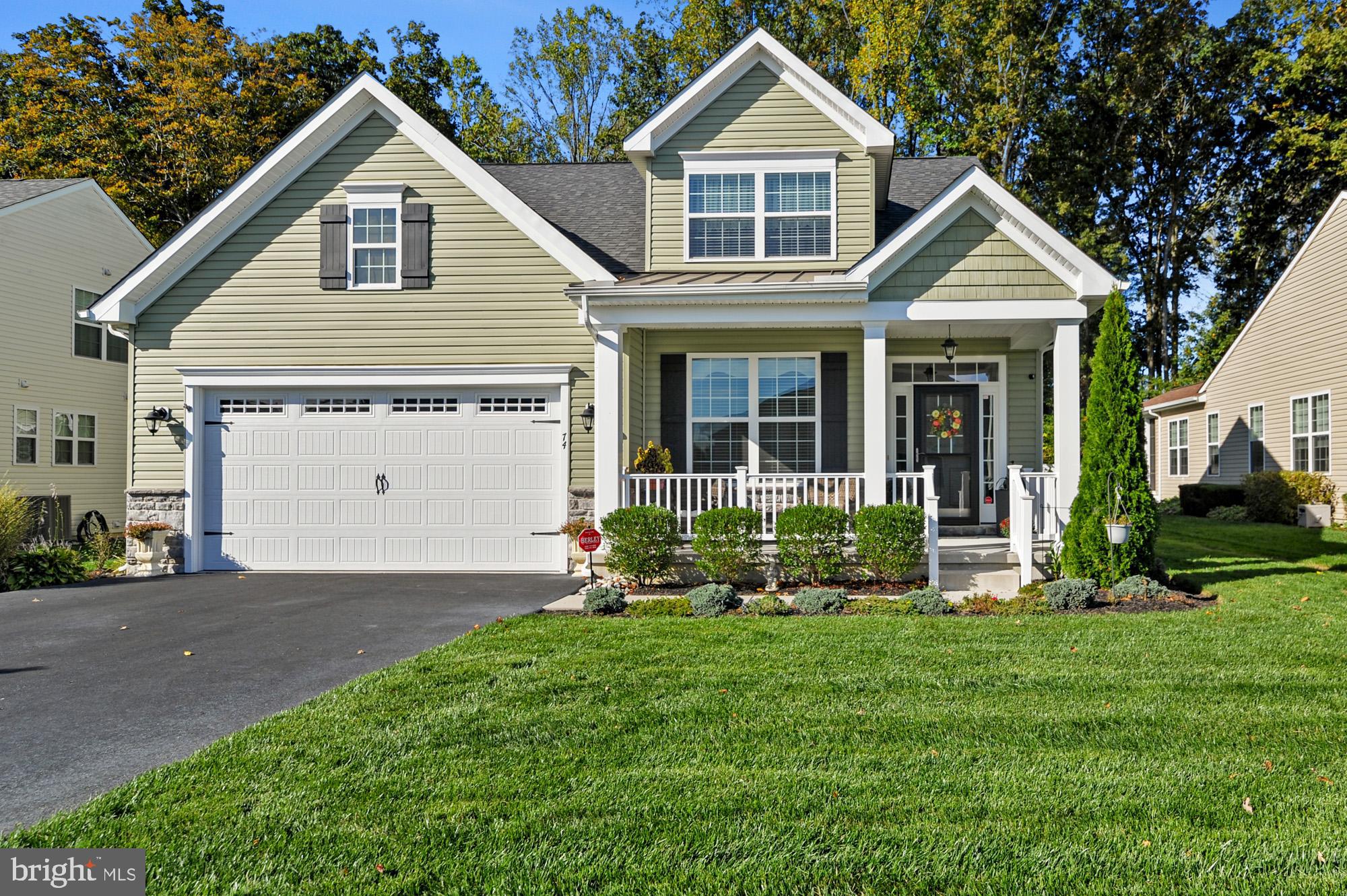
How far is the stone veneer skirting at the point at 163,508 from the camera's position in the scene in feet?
37.6

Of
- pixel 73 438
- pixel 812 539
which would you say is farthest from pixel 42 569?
pixel 812 539

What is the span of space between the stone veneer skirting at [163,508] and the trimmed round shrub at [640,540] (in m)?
6.14

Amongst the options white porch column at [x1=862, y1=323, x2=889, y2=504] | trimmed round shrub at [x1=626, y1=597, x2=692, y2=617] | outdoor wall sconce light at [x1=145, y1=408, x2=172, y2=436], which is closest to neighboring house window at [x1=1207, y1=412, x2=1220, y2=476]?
white porch column at [x1=862, y1=323, x2=889, y2=504]

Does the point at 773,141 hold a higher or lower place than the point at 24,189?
lower

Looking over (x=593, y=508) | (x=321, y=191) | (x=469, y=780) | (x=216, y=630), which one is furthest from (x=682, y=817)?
(x=321, y=191)

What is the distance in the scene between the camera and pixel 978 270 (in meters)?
9.90

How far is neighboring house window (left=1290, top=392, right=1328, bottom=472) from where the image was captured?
17.2 m

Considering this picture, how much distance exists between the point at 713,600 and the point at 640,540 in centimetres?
161

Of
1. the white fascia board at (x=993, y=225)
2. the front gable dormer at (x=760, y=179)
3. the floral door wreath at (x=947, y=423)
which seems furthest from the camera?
the floral door wreath at (x=947, y=423)

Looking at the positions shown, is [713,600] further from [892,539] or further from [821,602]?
[892,539]

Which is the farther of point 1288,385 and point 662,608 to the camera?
point 1288,385

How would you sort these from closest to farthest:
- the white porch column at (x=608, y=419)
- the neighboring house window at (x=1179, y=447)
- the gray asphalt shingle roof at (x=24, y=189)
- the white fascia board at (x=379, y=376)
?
1. the white porch column at (x=608, y=419)
2. the white fascia board at (x=379, y=376)
3. the gray asphalt shingle roof at (x=24, y=189)
4. the neighboring house window at (x=1179, y=447)

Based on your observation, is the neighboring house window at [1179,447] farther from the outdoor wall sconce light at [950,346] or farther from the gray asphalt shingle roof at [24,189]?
the gray asphalt shingle roof at [24,189]

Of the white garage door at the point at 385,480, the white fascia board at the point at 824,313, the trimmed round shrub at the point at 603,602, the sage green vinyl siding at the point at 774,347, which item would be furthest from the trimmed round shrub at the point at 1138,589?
the white garage door at the point at 385,480
